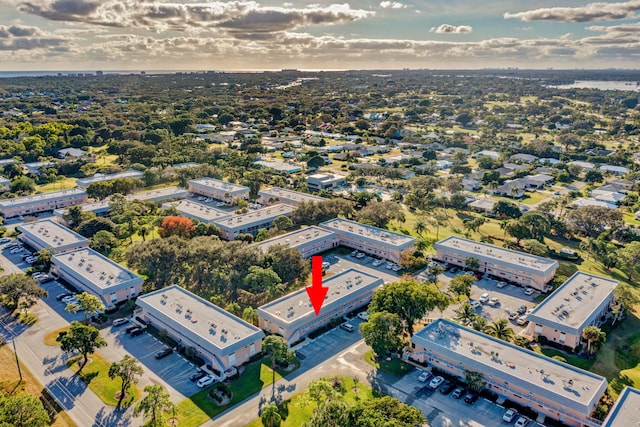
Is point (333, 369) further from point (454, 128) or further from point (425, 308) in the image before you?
point (454, 128)

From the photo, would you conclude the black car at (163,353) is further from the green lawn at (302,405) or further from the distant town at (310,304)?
the green lawn at (302,405)

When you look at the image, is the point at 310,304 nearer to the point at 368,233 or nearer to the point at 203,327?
the point at 203,327

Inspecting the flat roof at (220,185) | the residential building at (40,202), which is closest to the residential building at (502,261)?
the flat roof at (220,185)

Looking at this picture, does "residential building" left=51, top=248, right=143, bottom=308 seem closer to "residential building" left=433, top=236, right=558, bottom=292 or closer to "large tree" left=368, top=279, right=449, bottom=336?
"large tree" left=368, top=279, right=449, bottom=336

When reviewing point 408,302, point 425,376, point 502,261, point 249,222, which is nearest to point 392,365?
point 425,376

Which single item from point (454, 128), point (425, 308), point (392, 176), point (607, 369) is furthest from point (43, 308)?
point (454, 128)

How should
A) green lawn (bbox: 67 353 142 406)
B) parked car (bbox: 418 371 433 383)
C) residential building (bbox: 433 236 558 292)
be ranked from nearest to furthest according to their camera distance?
green lawn (bbox: 67 353 142 406) < parked car (bbox: 418 371 433 383) < residential building (bbox: 433 236 558 292)

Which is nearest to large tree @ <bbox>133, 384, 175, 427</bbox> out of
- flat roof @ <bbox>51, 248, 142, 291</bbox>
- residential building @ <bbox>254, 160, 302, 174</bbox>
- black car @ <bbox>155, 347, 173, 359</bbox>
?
black car @ <bbox>155, 347, 173, 359</bbox>
